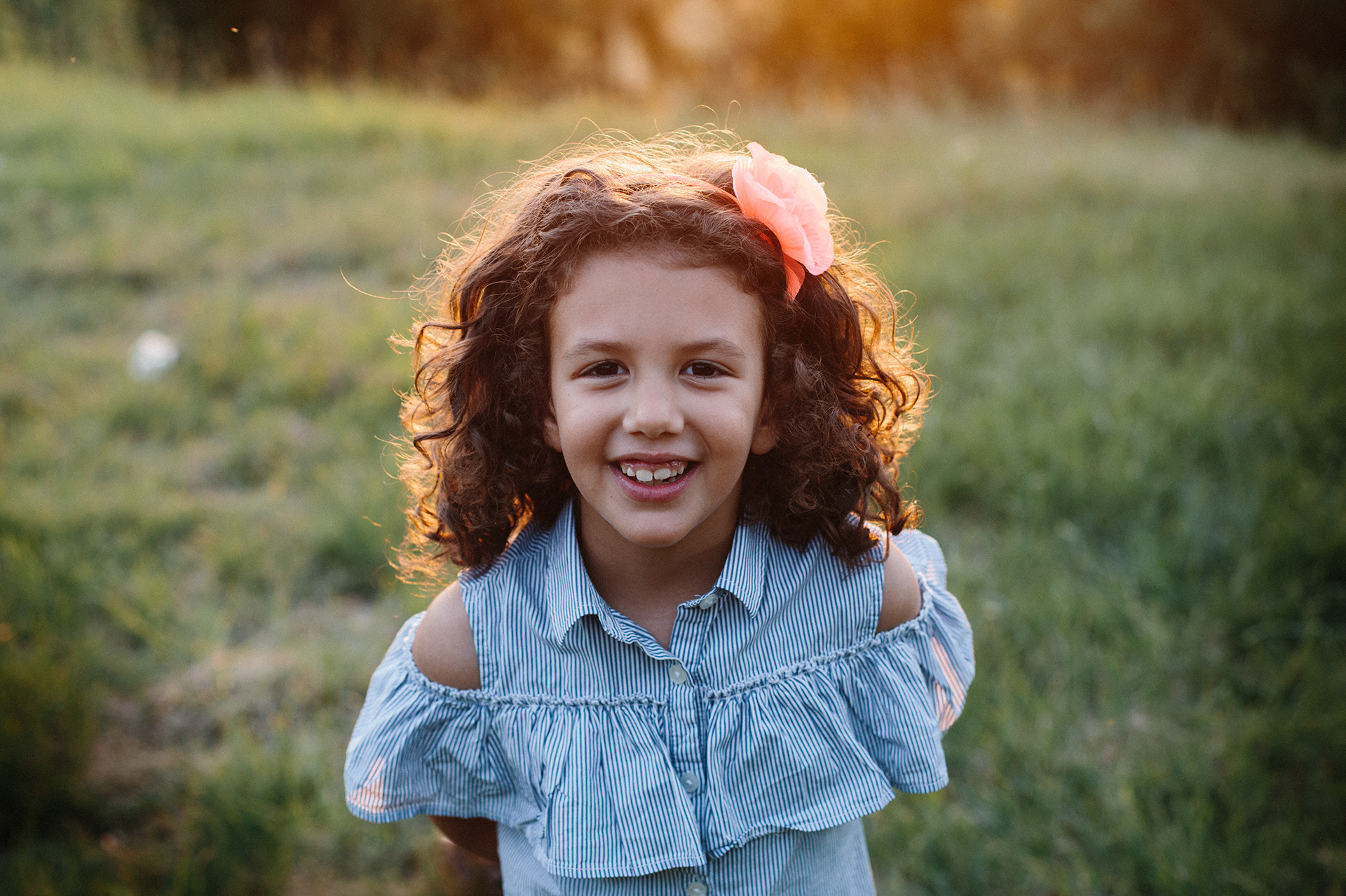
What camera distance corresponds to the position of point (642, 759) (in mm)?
1358

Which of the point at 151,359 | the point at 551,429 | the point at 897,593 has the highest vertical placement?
the point at 551,429

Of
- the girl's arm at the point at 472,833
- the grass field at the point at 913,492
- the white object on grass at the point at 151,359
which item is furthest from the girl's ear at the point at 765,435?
the white object on grass at the point at 151,359

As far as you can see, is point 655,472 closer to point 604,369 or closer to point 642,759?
point 604,369

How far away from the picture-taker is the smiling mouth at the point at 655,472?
4.17ft

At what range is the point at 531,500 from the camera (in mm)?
1514

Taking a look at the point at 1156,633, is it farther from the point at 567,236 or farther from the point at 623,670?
the point at 567,236

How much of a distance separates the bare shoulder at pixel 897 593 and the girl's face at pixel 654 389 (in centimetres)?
34

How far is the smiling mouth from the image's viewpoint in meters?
1.27

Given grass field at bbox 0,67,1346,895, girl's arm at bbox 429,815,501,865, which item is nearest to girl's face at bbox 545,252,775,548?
girl's arm at bbox 429,815,501,865

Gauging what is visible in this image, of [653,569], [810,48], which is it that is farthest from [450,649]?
[810,48]

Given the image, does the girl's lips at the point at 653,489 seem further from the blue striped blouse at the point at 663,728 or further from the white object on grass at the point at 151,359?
the white object on grass at the point at 151,359

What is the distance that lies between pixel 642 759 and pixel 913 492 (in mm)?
2024

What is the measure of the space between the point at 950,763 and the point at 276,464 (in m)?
2.45

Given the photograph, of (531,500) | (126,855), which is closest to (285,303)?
(126,855)
